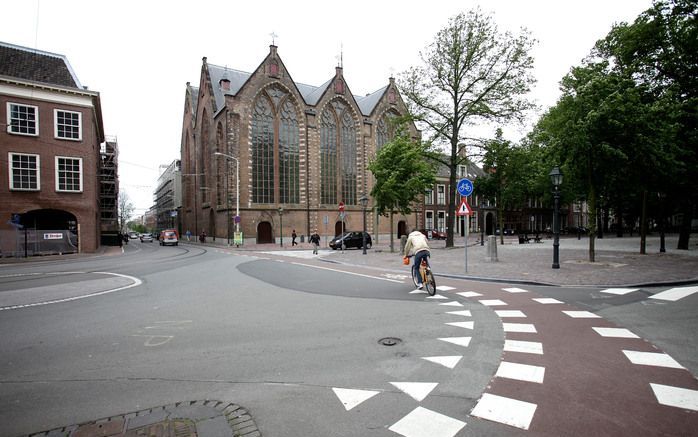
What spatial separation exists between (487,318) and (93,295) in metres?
9.27

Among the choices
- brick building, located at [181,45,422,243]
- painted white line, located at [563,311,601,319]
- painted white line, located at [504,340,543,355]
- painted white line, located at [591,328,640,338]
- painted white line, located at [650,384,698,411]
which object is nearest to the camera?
painted white line, located at [650,384,698,411]

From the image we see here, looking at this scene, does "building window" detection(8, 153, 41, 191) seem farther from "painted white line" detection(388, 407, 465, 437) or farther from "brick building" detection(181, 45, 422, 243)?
"painted white line" detection(388, 407, 465, 437)

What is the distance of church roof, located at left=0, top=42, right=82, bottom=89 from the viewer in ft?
79.7

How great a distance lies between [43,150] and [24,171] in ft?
6.17

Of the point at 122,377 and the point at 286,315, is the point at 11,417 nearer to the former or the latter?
the point at 122,377

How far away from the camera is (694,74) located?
17125mm

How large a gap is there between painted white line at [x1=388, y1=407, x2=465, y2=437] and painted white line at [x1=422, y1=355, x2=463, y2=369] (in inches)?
46.1

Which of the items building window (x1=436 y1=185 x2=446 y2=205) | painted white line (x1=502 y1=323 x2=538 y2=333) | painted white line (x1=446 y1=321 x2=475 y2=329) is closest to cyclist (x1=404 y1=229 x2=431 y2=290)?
painted white line (x1=446 y1=321 x2=475 y2=329)

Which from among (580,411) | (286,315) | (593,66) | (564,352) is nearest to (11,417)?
(286,315)

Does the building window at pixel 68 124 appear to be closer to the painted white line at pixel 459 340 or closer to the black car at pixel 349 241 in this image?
the black car at pixel 349 241

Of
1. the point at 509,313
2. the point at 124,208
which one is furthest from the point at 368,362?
the point at 124,208

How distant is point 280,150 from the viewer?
138ft

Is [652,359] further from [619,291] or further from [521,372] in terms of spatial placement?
[619,291]

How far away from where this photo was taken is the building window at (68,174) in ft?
83.6
